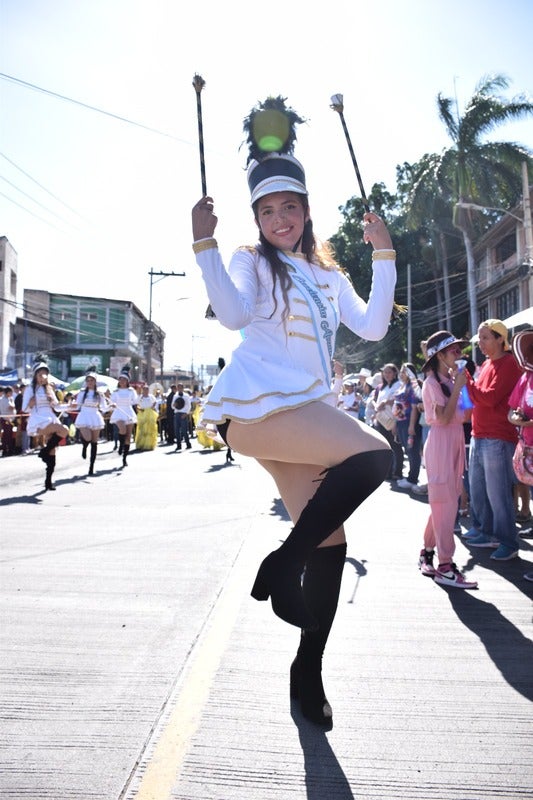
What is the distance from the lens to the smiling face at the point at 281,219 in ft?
9.55

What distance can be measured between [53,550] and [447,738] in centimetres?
436

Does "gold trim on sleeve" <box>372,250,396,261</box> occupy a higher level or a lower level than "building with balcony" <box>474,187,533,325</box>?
lower

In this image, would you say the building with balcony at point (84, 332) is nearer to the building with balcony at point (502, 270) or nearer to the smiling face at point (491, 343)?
the building with balcony at point (502, 270)

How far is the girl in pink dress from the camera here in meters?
5.35

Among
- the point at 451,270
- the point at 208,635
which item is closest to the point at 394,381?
the point at 208,635

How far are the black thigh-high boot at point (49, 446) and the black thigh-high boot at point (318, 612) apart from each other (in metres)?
9.13

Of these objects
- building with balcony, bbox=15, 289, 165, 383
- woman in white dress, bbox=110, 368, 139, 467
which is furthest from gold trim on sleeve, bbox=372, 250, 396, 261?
building with balcony, bbox=15, 289, 165, 383

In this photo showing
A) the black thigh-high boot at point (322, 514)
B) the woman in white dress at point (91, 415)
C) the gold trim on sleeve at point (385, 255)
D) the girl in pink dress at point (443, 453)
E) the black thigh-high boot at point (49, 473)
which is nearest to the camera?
the black thigh-high boot at point (322, 514)

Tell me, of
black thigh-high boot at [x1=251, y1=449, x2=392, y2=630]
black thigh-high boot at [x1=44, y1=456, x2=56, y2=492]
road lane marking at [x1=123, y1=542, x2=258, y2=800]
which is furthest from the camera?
black thigh-high boot at [x1=44, y1=456, x2=56, y2=492]

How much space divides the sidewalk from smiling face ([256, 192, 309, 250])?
5.86 feet

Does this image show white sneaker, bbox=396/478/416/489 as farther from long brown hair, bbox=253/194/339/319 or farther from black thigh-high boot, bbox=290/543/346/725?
black thigh-high boot, bbox=290/543/346/725

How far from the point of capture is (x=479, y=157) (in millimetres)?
30438

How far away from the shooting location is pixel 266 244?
114 inches

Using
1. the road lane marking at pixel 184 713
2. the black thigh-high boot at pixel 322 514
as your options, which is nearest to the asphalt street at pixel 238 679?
the road lane marking at pixel 184 713
